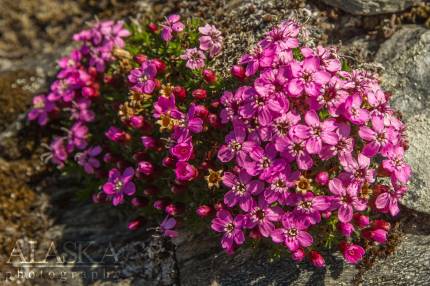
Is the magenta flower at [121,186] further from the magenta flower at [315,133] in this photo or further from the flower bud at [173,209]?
the magenta flower at [315,133]

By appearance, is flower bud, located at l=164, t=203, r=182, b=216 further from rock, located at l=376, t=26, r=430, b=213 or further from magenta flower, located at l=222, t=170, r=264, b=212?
rock, located at l=376, t=26, r=430, b=213

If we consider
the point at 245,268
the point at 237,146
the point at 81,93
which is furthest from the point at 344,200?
the point at 81,93

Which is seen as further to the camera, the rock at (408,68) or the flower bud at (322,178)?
the rock at (408,68)

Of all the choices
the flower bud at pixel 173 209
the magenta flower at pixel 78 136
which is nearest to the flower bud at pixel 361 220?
the flower bud at pixel 173 209

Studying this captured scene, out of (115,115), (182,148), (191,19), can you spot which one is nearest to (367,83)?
(182,148)

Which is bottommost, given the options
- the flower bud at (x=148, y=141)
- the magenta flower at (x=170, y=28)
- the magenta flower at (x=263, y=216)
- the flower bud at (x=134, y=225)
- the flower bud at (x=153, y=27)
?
the flower bud at (x=134, y=225)

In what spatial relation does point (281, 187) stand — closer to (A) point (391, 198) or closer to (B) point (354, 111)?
(B) point (354, 111)
